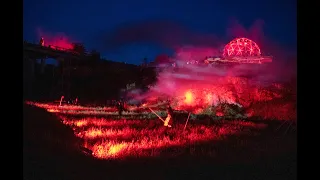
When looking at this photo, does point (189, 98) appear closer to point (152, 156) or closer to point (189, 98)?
point (189, 98)

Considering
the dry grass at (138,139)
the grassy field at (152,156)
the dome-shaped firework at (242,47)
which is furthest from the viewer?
the dome-shaped firework at (242,47)

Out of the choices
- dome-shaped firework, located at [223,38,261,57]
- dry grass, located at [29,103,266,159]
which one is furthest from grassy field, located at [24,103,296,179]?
dome-shaped firework, located at [223,38,261,57]

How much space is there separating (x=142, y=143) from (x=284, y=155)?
19.2ft

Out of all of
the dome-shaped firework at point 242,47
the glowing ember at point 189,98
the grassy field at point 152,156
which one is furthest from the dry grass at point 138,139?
the glowing ember at point 189,98

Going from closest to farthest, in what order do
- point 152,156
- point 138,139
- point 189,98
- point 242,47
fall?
point 152,156 < point 138,139 < point 242,47 < point 189,98

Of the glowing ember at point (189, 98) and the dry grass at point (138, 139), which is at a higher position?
the glowing ember at point (189, 98)

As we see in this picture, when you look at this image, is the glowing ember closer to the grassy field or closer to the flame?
the flame

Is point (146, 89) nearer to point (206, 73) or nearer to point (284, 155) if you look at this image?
point (206, 73)

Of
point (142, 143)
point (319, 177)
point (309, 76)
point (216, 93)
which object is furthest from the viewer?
point (216, 93)

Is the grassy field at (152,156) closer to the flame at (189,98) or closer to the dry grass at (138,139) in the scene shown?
the dry grass at (138,139)

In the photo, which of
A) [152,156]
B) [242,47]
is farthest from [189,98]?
[152,156]

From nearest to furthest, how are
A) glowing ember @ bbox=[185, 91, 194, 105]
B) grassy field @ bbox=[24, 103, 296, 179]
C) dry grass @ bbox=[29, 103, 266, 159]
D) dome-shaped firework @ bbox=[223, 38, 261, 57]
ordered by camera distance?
grassy field @ bbox=[24, 103, 296, 179], dry grass @ bbox=[29, 103, 266, 159], dome-shaped firework @ bbox=[223, 38, 261, 57], glowing ember @ bbox=[185, 91, 194, 105]

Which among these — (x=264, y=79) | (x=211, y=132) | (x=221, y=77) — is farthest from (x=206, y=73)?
(x=211, y=132)

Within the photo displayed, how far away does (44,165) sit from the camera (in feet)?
30.4
